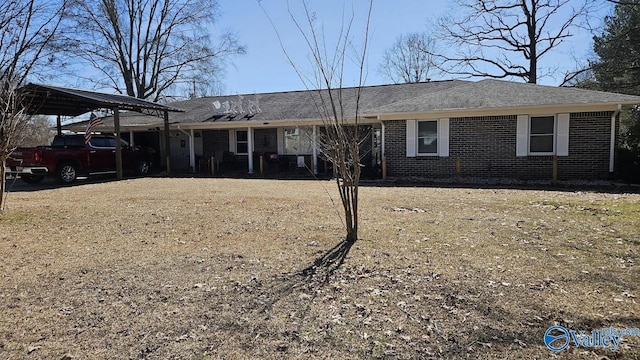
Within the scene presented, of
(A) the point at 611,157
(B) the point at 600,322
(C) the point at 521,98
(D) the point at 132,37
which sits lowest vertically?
(B) the point at 600,322

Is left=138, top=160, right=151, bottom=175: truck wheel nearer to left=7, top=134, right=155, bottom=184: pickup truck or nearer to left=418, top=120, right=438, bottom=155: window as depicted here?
left=7, top=134, right=155, bottom=184: pickup truck

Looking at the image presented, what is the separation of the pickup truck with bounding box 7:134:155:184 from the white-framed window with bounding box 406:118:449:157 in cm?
1179

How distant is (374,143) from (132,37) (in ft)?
81.8

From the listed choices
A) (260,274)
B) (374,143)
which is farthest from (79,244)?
(374,143)

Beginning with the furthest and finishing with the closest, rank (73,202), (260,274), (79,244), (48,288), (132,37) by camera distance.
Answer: (132,37) → (73,202) → (79,244) → (260,274) → (48,288)

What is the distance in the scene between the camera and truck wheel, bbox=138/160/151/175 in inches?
715

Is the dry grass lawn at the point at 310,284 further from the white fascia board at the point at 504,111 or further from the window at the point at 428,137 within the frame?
the window at the point at 428,137

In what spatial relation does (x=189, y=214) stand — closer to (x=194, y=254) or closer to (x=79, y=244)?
(x=79, y=244)

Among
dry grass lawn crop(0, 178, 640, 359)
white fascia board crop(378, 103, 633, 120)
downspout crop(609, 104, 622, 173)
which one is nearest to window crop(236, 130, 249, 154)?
white fascia board crop(378, 103, 633, 120)

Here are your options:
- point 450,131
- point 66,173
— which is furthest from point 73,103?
point 450,131

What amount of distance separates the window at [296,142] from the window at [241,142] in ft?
7.08

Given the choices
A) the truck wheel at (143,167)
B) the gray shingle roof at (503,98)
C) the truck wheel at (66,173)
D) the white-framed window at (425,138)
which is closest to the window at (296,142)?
the gray shingle roof at (503,98)

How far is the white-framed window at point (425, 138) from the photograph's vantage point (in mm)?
14039

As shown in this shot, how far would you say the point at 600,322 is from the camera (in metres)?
3.14
